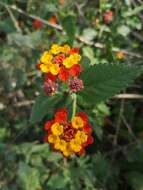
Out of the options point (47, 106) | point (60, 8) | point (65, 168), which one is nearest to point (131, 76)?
point (47, 106)

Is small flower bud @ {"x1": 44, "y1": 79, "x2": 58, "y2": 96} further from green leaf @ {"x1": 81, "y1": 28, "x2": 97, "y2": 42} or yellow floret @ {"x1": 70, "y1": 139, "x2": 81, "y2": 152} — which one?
green leaf @ {"x1": 81, "y1": 28, "x2": 97, "y2": 42}

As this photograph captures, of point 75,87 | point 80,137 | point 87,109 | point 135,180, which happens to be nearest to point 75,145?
point 80,137

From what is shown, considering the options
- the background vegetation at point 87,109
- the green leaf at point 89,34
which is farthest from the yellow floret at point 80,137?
the green leaf at point 89,34

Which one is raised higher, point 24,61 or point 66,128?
point 24,61

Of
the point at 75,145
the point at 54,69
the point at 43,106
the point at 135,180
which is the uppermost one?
the point at 54,69

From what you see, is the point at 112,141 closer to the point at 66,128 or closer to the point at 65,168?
the point at 65,168

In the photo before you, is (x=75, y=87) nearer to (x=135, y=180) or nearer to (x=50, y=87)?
(x=50, y=87)

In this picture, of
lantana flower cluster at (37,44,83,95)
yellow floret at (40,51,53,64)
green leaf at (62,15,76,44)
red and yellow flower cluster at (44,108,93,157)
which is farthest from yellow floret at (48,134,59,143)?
green leaf at (62,15,76,44)

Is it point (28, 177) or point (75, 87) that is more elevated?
point (75, 87)
